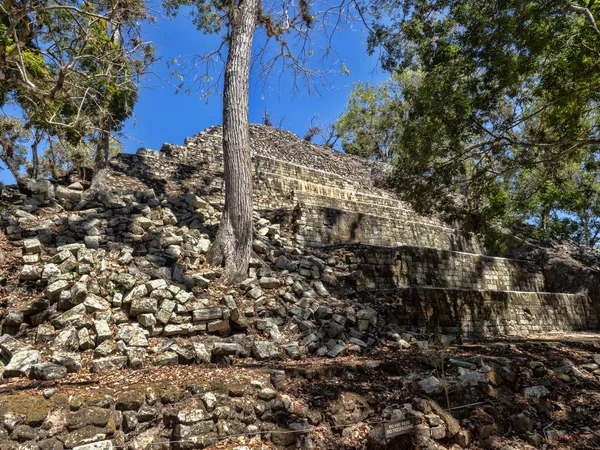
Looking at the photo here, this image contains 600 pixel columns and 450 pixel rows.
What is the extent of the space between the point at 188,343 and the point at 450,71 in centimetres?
658

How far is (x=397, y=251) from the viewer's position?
8297mm

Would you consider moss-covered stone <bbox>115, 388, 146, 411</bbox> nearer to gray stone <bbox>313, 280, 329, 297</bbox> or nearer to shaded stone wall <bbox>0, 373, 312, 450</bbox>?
shaded stone wall <bbox>0, 373, 312, 450</bbox>

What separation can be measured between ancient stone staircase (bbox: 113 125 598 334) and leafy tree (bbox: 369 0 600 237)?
1.66 metres

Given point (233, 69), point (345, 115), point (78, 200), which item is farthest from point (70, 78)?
point (345, 115)

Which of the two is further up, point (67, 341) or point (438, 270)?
point (438, 270)

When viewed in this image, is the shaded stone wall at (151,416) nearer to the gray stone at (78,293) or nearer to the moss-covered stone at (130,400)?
the moss-covered stone at (130,400)

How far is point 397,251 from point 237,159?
168 inches

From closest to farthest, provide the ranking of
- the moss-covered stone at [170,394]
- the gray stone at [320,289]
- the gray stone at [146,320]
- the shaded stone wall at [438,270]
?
the moss-covered stone at [170,394], the gray stone at [146,320], the gray stone at [320,289], the shaded stone wall at [438,270]

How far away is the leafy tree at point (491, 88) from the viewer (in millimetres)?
5926

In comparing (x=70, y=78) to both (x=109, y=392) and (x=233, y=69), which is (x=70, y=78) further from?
(x=109, y=392)

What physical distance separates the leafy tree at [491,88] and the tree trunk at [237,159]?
2.84 metres

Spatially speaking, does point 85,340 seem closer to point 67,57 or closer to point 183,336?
point 183,336

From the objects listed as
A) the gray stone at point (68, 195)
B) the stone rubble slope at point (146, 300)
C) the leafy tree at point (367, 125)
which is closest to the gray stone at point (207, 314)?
the stone rubble slope at point (146, 300)

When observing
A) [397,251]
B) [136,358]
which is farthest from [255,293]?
[397,251]
